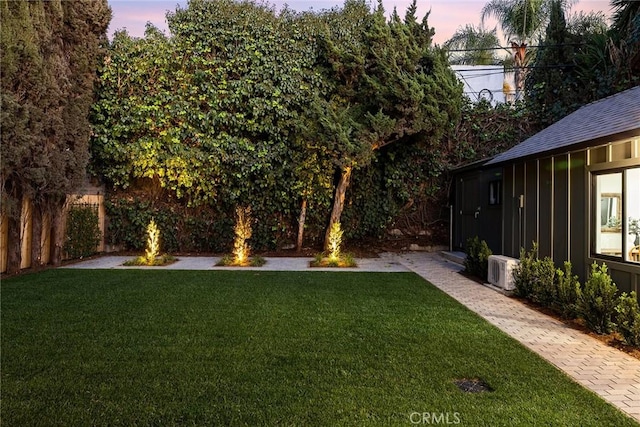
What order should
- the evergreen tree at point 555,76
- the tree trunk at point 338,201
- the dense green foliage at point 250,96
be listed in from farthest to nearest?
1. the evergreen tree at point 555,76
2. the tree trunk at point 338,201
3. the dense green foliage at point 250,96

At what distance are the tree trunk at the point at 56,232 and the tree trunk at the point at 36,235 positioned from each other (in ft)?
1.49

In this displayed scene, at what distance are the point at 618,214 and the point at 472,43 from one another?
2046cm

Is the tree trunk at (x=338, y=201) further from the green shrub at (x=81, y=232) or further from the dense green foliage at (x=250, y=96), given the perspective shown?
the green shrub at (x=81, y=232)

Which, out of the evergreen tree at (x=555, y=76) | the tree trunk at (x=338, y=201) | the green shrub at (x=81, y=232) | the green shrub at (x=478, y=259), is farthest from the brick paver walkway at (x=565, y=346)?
the green shrub at (x=81, y=232)

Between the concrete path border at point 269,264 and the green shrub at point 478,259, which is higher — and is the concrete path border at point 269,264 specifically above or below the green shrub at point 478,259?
below

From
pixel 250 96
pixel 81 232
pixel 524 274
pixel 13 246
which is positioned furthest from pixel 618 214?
pixel 81 232

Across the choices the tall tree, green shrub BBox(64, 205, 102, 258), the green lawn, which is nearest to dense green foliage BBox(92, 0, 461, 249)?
the tall tree

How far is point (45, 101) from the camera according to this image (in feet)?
26.9

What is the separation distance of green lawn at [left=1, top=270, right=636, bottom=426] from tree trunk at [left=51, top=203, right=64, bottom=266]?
3663mm

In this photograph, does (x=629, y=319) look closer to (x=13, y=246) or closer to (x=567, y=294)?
(x=567, y=294)

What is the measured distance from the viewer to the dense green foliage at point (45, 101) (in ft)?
23.8

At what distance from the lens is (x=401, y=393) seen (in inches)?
122

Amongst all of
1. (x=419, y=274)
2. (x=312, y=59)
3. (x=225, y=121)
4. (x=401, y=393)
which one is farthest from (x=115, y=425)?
(x=312, y=59)

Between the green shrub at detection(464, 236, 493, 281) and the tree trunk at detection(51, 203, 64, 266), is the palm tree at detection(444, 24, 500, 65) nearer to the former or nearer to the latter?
the green shrub at detection(464, 236, 493, 281)
